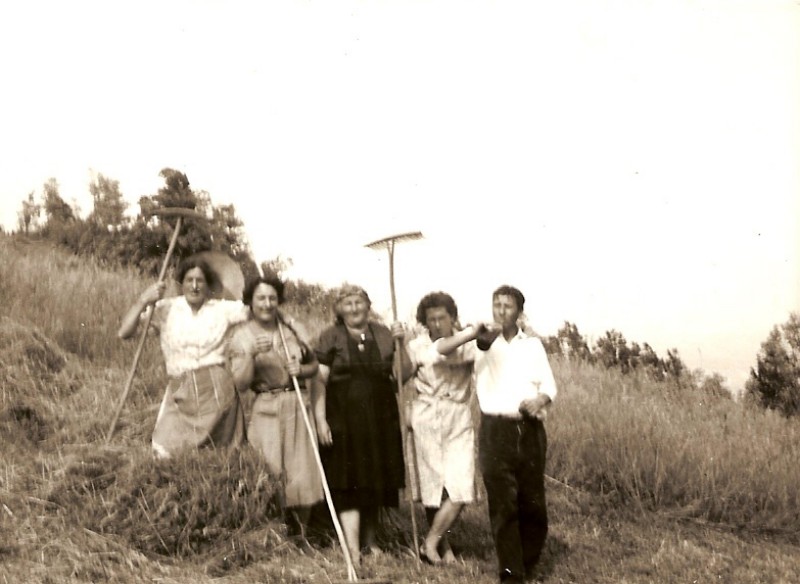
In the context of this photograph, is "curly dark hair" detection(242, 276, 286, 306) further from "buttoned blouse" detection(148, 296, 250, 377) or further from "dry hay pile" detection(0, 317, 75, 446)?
"dry hay pile" detection(0, 317, 75, 446)

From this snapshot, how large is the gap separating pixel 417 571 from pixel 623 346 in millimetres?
7981

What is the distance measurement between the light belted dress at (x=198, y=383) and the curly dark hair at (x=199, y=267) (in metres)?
0.15

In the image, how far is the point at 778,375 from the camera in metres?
11.7

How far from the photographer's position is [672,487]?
7969 millimetres

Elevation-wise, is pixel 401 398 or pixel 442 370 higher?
pixel 442 370

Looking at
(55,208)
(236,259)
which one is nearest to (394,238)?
(236,259)

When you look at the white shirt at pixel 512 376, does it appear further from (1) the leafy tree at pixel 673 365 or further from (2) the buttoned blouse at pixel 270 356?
(1) the leafy tree at pixel 673 365

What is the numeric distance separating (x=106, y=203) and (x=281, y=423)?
7.48 metres

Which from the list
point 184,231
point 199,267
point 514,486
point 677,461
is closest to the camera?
point 514,486

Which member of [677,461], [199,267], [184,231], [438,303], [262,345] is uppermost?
[184,231]

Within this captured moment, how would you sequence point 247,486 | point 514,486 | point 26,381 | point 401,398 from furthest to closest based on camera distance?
point 26,381
point 401,398
point 247,486
point 514,486

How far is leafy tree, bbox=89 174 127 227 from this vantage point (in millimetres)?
11828

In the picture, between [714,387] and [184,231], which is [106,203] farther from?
[714,387]

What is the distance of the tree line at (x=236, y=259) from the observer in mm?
11055
